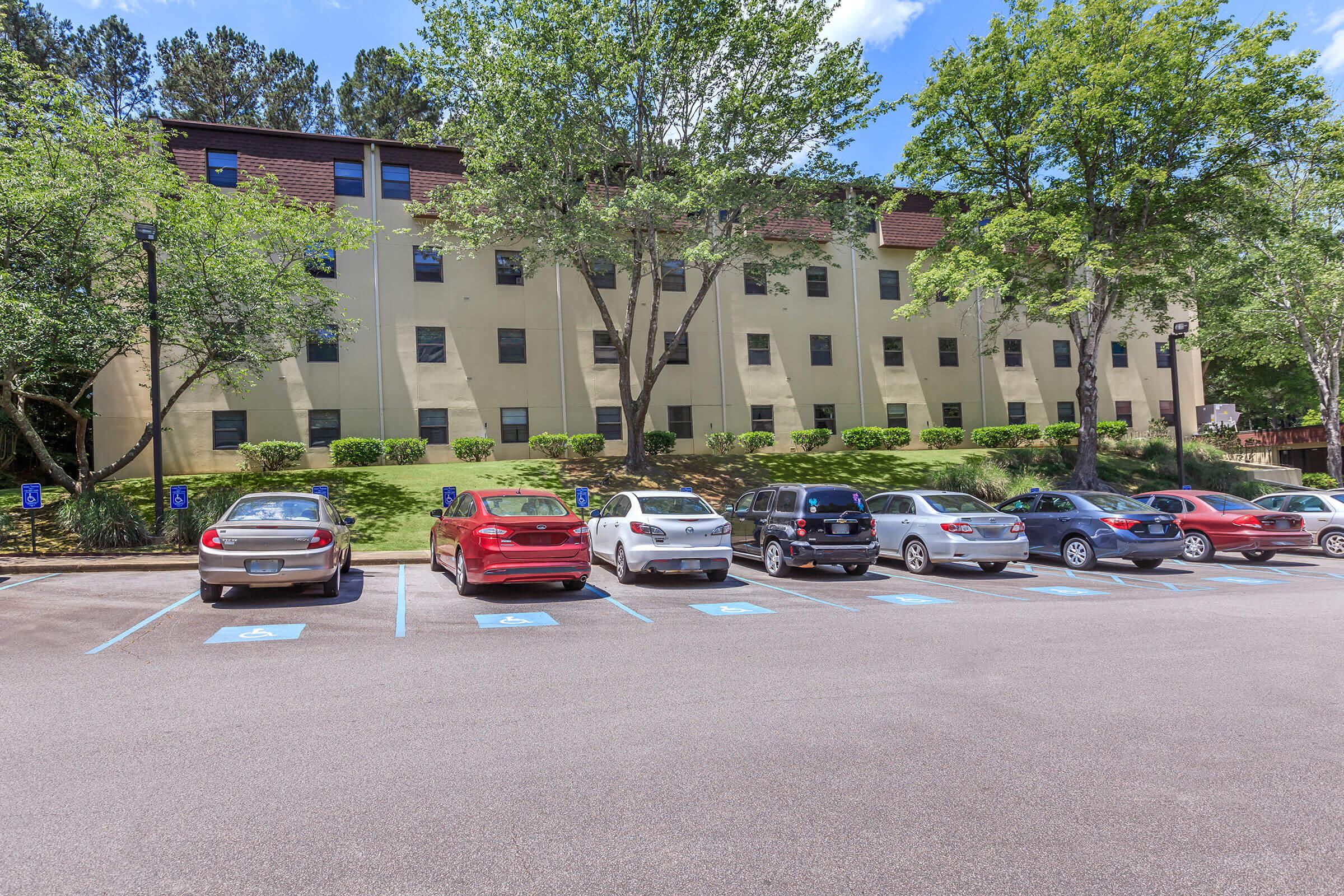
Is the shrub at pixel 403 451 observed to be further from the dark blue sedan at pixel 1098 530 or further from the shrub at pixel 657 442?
the dark blue sedan at pixel 1098 530

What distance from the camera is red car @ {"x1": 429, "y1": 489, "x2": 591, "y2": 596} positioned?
1133 cm

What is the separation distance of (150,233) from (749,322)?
21.9 meters

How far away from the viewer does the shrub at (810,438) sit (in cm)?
3198

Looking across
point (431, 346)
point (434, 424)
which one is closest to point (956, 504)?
point (434, 424)

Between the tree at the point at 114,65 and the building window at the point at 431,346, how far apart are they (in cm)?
2325

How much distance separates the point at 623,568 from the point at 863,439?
69.7 feet

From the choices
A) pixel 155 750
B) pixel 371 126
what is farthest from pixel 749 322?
pixel 155 750

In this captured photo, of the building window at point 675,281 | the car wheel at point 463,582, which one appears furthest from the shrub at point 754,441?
the car wheel at point 463,582

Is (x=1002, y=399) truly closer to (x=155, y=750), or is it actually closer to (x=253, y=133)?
(x=253, y=133)

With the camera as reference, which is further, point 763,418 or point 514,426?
point 763,418

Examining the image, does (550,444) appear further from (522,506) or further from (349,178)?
(522,506)

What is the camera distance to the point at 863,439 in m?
32.6

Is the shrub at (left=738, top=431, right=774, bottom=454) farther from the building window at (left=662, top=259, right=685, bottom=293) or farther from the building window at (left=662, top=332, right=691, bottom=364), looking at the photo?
the building window at (left=662, top=259, right=685, bottom=293)

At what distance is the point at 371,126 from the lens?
42.9 meters
